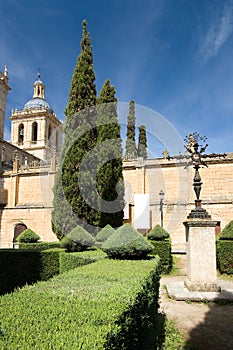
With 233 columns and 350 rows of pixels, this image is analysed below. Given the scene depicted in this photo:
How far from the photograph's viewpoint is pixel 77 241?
30.0ft

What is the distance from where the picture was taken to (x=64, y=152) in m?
14.9

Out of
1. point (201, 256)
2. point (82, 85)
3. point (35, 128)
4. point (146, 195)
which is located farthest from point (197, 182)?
point (35, 128)

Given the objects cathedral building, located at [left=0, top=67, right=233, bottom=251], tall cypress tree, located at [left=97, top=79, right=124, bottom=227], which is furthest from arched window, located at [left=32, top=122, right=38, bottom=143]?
tall cypress tree, located at [left=97, top=79, right=124, bottom=227]

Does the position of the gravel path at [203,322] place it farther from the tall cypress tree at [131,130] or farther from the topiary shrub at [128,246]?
the tall cypress tree at [131,130]

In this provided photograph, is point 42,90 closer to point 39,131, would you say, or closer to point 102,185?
point 39,131

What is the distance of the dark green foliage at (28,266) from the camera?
→ 31.5 feet

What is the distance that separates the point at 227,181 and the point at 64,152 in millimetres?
11617

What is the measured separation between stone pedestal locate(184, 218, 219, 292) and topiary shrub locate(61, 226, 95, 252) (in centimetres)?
343

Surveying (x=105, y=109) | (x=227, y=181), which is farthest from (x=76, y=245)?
(x=227, y=181)

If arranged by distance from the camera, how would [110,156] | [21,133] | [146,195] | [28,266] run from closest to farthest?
[28,266] < [110,156] < [146,195] < [21,133]

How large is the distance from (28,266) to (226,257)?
7.42 meters

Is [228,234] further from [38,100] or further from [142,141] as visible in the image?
[38,100]

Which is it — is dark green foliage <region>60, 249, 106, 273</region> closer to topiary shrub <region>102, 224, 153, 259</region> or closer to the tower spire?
topiary shrub <region>102, 224, 153, 259</region>

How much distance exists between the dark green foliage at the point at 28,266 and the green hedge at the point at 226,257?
20.5 feet
